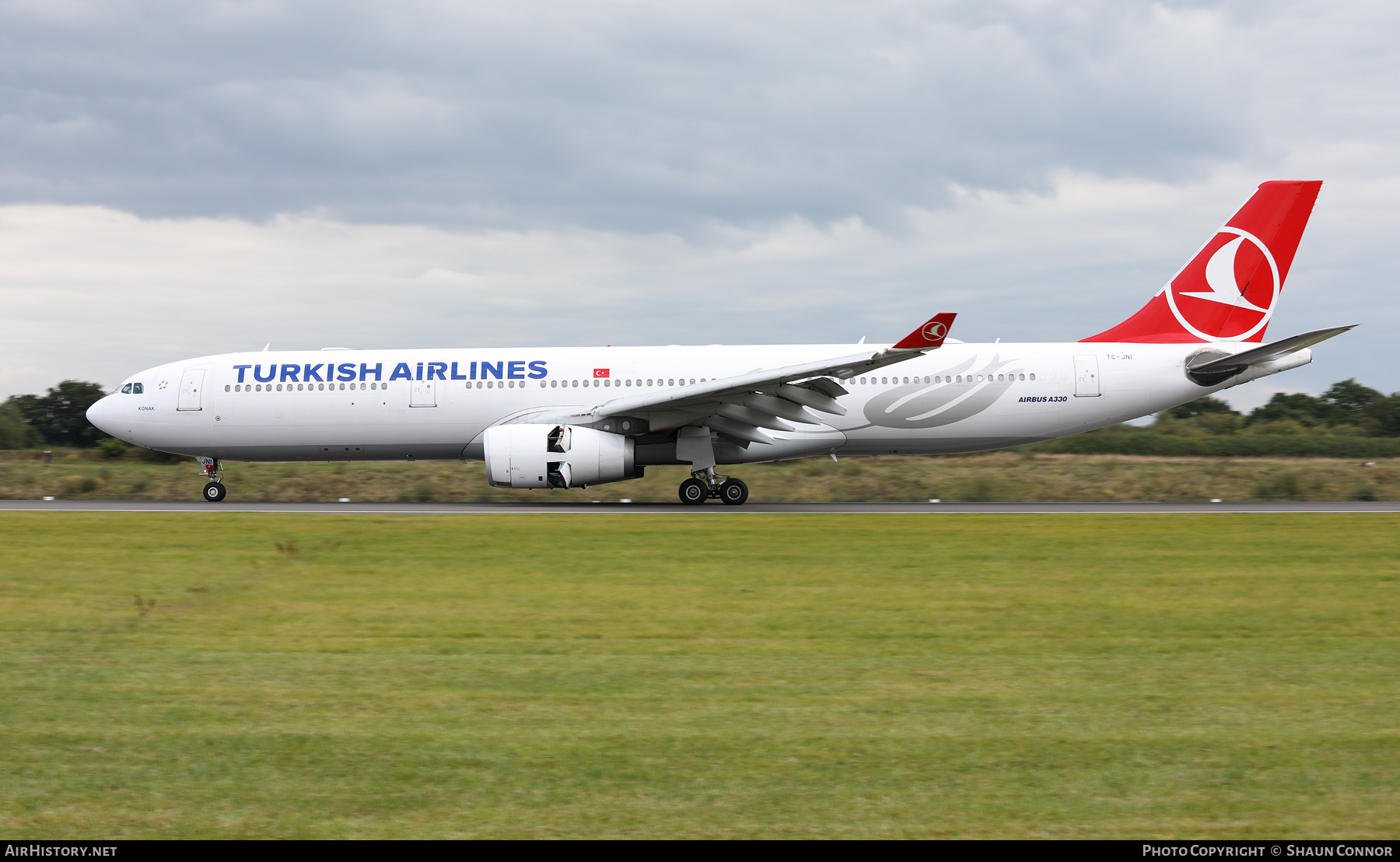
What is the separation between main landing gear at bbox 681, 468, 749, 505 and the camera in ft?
68.0

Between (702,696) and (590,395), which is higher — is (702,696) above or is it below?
below

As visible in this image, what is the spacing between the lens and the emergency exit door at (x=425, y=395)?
21828 mm

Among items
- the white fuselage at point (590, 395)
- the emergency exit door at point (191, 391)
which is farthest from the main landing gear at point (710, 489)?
the emergency exit door at point (191, 391)

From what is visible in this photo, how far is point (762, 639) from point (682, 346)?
15170 millimetres

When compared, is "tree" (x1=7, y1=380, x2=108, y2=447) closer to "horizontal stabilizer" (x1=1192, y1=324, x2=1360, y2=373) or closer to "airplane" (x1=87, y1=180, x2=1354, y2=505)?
"airplane" (x1=87, y1=180, x2=1354, y2=505)

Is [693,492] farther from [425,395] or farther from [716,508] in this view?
[425,395]

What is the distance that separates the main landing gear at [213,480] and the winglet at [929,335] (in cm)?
1495

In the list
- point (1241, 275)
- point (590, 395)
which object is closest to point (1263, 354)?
point (1241, 275)

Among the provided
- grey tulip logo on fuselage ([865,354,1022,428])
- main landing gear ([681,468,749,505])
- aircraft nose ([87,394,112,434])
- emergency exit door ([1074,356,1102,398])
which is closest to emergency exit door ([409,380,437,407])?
main landing gear ([681,468,749,505])

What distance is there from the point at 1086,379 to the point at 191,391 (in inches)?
735

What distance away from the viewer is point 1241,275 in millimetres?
21906

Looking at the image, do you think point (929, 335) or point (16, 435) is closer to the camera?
point (929, 335)
